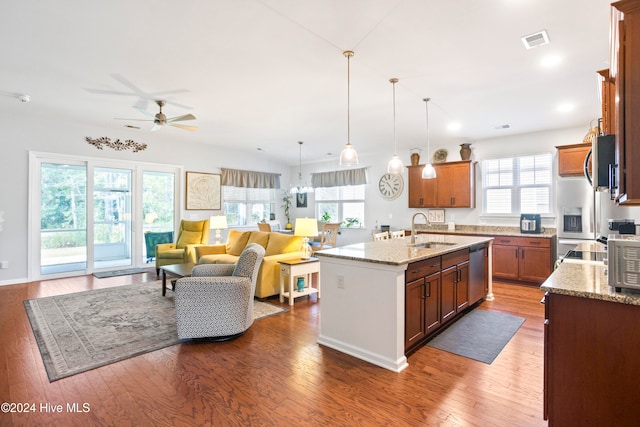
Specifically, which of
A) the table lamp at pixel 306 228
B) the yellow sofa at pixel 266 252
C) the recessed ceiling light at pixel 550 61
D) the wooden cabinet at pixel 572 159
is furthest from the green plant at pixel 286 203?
the recessed ceiling light at pixel 550 61

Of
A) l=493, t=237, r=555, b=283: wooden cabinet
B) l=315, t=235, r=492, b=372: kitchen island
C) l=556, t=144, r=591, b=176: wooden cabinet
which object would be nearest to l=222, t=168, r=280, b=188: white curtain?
l=315, t=235, r=492, b=372: kitchen island

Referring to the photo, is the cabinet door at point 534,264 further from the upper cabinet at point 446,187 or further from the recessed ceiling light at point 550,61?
the recessed ceiling light at point 550,61

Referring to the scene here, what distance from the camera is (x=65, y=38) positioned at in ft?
9.52

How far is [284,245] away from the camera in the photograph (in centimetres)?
480

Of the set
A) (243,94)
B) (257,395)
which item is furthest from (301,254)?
(257,395)

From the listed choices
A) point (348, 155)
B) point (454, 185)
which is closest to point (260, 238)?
point (348, 155)

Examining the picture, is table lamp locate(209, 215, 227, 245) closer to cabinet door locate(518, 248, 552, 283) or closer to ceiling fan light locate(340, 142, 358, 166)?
ceiling fan light locate(340, 142, 358, 166)

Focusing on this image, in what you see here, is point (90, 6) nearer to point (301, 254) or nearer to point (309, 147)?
point (301, 254)

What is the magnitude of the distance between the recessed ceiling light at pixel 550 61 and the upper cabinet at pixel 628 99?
6.44 ft

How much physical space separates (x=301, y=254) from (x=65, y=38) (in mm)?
3566

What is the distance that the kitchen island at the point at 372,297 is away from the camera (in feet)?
8.38

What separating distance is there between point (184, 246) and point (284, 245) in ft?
8.14

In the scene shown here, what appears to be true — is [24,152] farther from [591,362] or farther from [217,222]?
[591,362]

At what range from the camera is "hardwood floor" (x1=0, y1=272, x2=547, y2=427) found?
1979 millimetres
